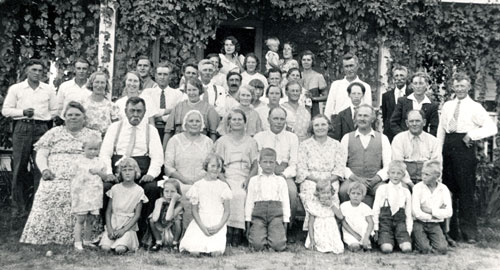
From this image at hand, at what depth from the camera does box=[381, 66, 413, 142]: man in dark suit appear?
6.80m

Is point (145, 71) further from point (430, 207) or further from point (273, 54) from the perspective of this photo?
point (430, 207)

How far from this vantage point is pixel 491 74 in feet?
27.9

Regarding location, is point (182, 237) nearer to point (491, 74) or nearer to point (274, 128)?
point (274, 128)

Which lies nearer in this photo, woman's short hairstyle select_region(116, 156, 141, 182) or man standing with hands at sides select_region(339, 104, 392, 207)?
woman's short hairstyle select_region(116, 156, 141, 182)

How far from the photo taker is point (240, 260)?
16.4ft

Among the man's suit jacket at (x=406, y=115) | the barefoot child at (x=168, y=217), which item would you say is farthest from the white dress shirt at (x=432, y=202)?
the barefoot child at (x=168, y=217)

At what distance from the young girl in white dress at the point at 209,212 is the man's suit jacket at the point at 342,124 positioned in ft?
5.52

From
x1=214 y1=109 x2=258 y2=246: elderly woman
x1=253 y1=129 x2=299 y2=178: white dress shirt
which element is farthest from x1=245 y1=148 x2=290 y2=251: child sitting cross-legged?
x1=253 y1=129 x2=299 y2=178: white dress shirt

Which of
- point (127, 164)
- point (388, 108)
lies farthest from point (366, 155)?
point (127, 164)

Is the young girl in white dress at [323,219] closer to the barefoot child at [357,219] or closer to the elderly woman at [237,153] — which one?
the barefoot child at [357,219]

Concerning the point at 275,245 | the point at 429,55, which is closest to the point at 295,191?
the point at 275,245

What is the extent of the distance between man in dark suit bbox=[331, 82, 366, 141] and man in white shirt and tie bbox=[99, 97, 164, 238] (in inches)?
82.5

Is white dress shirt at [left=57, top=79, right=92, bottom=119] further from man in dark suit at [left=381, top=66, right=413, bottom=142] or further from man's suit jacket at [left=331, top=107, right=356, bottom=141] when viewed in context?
man in dark suit at [left=381, top=66, right=413, bottom=142]

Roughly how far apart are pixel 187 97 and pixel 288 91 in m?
1.14
